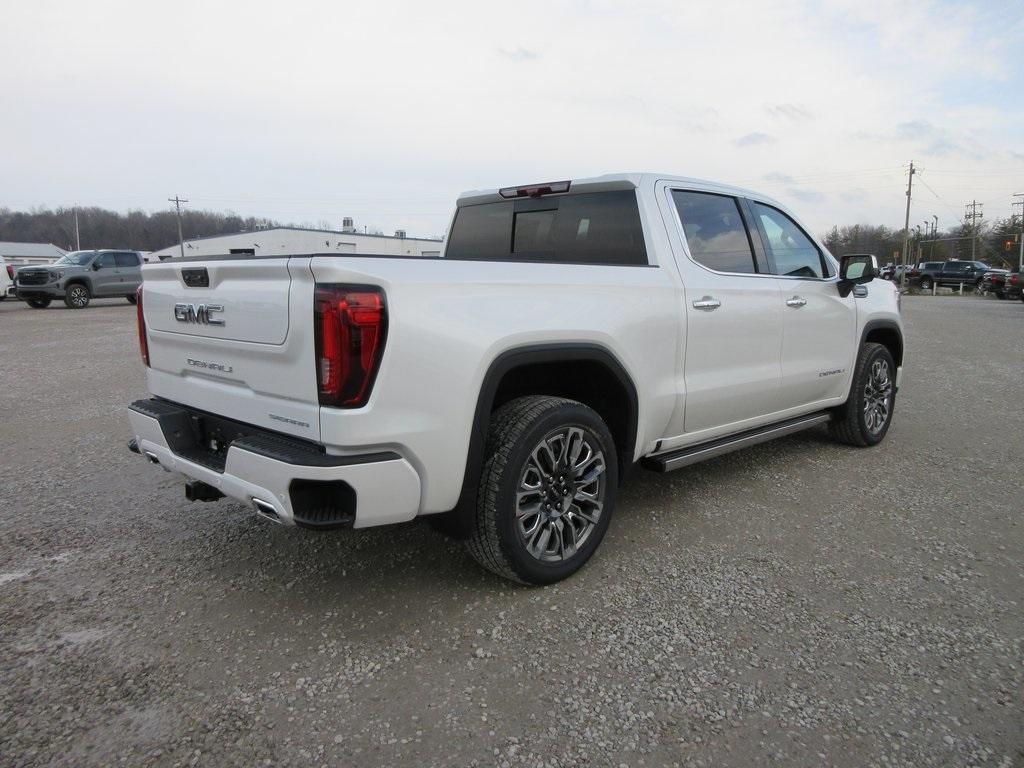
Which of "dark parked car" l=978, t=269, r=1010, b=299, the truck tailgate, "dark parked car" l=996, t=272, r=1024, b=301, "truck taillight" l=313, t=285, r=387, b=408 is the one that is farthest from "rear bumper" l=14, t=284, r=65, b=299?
"dark parked car" l=978, t=269, r=1010, b=299

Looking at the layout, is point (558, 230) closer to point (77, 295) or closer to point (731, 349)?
point (731, 349)

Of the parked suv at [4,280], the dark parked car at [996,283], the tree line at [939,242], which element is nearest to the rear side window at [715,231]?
the parked suv at [4,280]

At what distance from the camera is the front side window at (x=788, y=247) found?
4.46m

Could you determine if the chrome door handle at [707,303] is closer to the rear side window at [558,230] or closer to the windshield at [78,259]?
the rear side window at [558,230]

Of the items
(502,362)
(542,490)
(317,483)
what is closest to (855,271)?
(542,490)

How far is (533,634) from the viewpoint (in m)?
2.74

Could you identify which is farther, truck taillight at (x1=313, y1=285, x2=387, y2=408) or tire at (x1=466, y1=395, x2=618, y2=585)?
tire at (x1=466, y1=395, x2=618, y2=585)

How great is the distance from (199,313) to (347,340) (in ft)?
3.24

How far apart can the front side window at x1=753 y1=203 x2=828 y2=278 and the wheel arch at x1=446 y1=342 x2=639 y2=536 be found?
5.77 ft

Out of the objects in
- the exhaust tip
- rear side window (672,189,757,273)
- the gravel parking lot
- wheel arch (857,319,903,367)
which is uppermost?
rear side window (672,189,757,273)

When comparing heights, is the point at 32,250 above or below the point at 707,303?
above

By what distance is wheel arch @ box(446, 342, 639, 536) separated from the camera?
2.73 meters

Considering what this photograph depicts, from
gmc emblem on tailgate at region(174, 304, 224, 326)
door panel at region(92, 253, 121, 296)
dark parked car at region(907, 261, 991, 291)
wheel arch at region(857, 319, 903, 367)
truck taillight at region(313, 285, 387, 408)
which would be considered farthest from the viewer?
dark parked car at region(907, 261, 991, 291)

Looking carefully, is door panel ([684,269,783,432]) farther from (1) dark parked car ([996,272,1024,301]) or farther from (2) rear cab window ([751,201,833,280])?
(1) dark parked car ([996,272,1024,301])
